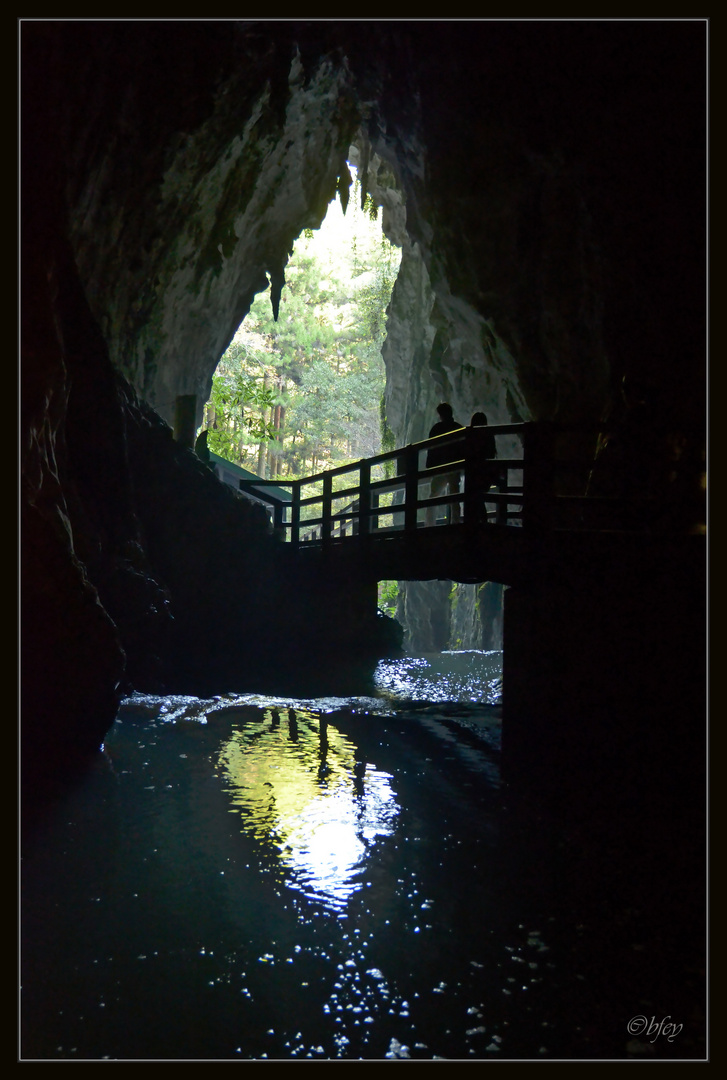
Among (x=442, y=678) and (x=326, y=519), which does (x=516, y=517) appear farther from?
(x=442, y=678)

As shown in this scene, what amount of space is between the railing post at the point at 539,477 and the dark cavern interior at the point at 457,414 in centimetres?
33

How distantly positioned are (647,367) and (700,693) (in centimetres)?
501

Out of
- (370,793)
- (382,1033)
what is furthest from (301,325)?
(382,1033)

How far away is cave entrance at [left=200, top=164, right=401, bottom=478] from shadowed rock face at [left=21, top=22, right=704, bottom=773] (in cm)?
1974

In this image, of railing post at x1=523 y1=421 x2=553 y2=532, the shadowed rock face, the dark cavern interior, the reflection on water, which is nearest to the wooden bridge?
railing post at x1=523 y1=421 x2=553 y2=532

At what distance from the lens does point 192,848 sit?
16.2 ft

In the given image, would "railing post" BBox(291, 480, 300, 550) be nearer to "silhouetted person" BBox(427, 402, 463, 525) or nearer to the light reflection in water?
"silhouetted person" BBox(427, 402, 463, 525)

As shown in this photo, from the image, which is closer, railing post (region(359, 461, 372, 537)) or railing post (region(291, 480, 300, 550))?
railing post (region(359, 461, 372, 537))

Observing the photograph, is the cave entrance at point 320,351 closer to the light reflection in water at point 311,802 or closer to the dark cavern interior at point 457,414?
the dark cavern interior at point 457,414

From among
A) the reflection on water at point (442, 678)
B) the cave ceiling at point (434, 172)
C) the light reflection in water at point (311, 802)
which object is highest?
the cave ceiling at point (434, 172)

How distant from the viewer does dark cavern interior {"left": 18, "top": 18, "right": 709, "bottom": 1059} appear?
3717 mm

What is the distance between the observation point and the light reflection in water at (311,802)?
15.3 feet

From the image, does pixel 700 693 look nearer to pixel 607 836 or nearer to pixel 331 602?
pixel 607 836

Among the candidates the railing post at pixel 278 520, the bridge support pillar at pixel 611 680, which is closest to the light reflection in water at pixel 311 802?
the bridge support pillar at pixel 611 680
